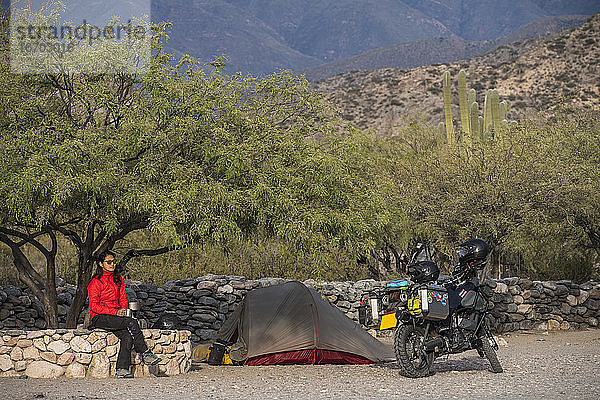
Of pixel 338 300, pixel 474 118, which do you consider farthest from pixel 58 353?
pixel 474 118

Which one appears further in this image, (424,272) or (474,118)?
(474,118)

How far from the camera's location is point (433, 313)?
10953mm

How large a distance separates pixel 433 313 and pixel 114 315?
465cm

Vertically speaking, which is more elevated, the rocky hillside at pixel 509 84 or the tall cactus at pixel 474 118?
the rocky hillside at pixel 509 84

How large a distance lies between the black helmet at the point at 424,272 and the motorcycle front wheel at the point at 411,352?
29.0 inches

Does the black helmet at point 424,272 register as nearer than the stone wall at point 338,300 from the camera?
Yes

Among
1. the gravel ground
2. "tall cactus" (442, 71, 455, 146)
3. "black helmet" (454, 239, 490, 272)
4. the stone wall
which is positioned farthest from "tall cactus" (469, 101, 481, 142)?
"black helmet" (454, 239, 490, 272)

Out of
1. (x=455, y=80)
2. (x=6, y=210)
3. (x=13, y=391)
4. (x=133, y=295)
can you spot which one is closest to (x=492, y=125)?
(x=133, y=295)

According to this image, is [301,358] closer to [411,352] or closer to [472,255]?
[411,352]

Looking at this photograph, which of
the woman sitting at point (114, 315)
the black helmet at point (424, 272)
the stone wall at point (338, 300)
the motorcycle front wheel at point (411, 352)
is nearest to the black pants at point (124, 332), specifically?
the woman sitting at point (114, 315)

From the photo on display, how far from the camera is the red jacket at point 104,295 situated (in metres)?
11.1

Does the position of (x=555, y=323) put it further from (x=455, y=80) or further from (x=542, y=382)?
(x=455, y=80)

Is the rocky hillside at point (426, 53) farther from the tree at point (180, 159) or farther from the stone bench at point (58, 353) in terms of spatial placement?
the stone bench at point (58, 353)

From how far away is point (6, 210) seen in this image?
11.8m
